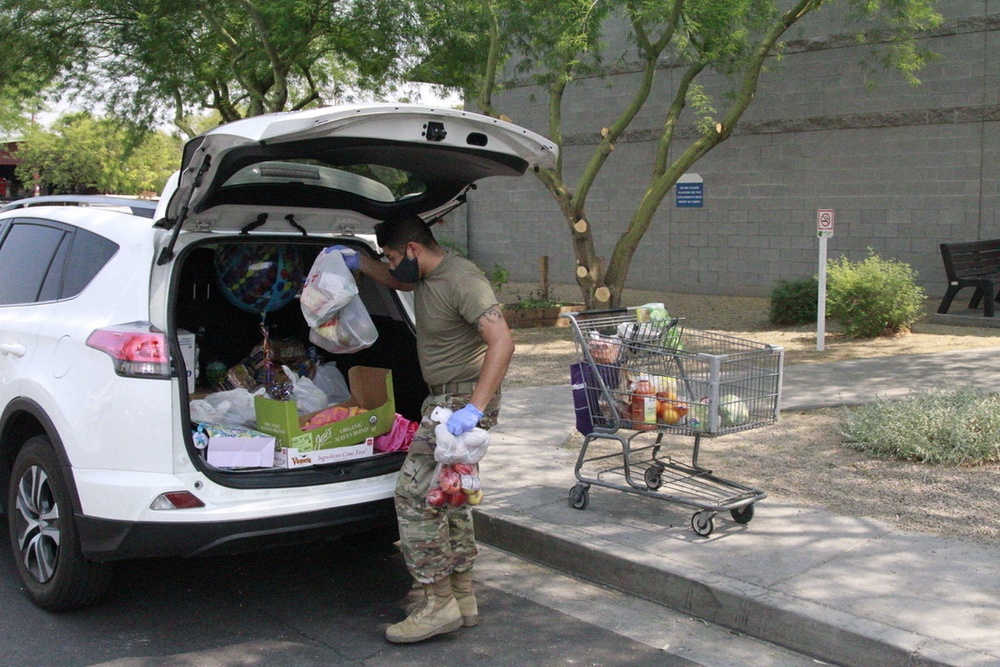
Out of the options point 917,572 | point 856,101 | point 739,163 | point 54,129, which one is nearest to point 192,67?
point 739,163

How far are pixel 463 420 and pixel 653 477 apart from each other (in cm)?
216

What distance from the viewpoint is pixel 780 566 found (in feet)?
15.8

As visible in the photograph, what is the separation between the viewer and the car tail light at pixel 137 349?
4.17m

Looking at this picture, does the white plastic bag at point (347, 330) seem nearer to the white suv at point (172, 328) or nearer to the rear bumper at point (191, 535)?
the white suv at point (172, 328)

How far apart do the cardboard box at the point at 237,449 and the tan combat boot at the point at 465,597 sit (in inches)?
40.0

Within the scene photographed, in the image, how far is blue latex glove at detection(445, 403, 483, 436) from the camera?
4160mm

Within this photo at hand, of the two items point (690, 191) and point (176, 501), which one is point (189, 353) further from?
point (690, 191)

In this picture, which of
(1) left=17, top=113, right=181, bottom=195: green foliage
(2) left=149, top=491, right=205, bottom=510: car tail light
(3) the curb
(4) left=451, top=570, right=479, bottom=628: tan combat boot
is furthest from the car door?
(1) left=17, top=113, right=181, bottom=195: green foliage

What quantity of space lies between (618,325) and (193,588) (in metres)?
2.64

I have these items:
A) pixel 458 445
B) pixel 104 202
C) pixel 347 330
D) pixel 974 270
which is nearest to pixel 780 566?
pixel 458 445

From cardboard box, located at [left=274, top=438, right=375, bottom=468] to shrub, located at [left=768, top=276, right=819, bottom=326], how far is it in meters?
9.71

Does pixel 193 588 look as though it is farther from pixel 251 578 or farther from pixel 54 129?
pixel 54 129

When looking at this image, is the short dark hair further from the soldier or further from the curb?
the curb

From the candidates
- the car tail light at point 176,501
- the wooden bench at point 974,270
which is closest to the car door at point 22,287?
the car tail light at point 176,501
